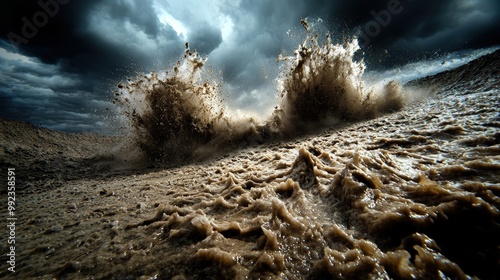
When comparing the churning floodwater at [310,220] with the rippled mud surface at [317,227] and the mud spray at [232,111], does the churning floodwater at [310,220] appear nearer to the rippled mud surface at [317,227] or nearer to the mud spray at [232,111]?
the rippled mud surface at [317,227]

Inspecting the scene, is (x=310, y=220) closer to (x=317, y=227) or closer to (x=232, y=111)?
(x=317, y=227)

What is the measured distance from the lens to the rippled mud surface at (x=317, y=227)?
4.51 feet

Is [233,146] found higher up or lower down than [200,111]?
lower down

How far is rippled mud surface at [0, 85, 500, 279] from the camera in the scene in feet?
4.51

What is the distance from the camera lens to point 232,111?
9391 millimetres

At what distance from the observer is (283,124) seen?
880 cm

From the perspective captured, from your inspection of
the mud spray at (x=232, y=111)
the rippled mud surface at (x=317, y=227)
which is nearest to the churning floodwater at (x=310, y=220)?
the rippled mud surface at (x=317, y=227)

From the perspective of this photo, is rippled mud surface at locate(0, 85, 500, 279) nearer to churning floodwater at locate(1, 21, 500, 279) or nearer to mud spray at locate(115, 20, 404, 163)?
churning floodwater at locate(1, 21, 500, 279)

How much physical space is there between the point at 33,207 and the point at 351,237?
18.7 feet

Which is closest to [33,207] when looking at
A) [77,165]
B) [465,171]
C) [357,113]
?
[77,165]

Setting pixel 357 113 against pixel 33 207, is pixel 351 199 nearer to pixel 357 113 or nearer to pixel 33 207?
pixel 33 207

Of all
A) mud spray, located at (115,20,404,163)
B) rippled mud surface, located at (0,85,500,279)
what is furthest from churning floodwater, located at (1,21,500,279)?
mud spray, located at (115,20,404,163)

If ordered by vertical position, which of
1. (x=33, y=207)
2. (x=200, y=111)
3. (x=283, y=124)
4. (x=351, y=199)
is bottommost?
(x=33, y=207)

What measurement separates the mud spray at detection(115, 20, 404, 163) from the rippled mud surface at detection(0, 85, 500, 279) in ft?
16.4
